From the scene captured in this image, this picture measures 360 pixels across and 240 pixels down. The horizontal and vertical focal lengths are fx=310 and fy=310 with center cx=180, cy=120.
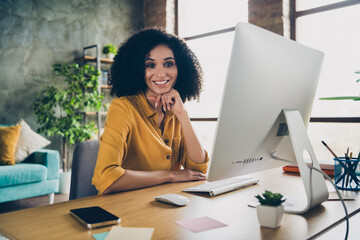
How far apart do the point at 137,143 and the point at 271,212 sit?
2.73 feet

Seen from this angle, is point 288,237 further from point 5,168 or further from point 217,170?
point 5,168

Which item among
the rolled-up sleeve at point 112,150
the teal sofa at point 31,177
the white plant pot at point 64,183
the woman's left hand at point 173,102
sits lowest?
the white plant pot at point 64,183

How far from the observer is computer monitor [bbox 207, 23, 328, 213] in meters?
0.77

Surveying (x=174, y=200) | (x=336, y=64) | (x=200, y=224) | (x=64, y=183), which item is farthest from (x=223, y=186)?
(x=64, y=183)

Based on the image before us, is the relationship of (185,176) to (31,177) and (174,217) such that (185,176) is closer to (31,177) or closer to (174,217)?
(174,217)

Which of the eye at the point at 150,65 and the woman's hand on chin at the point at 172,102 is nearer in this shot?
the woman's hand on chin at the point at 172,102

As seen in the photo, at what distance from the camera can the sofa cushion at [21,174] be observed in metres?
3.09

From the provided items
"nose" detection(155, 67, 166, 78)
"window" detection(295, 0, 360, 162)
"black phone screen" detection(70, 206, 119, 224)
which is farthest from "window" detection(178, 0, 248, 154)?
"black phone screen" detection(70, 206, 119, 224)

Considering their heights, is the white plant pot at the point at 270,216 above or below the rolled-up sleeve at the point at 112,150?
below

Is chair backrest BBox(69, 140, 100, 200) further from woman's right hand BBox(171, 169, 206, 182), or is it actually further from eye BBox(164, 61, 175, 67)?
eye BBox(164, 61, 175, 67)

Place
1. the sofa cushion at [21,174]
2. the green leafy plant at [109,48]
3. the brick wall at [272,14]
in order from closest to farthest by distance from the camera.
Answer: the sofa cushion at [21,174], the brick wall at [272,14], the green leafy plant at [109,48]

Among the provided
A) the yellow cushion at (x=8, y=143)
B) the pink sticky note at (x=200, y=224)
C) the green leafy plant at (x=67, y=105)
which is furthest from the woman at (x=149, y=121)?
the green leafy plant at (x=67, y=105)

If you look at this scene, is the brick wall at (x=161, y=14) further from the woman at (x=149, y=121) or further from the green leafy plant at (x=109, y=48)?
the woman at (x=149, y=121)

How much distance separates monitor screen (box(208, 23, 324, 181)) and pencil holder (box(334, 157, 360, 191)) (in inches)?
10.5
